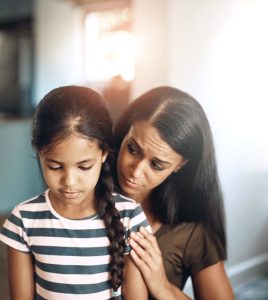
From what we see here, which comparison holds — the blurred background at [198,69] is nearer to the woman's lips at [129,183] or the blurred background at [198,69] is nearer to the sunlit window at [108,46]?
the sunlit window at [108,46]

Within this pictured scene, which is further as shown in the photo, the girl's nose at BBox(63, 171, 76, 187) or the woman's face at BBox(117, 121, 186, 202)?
the woman's face at BBox(117, 121, 186, 202)

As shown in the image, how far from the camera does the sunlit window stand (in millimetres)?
1005

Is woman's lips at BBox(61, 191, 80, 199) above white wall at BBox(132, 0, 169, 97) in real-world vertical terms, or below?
below

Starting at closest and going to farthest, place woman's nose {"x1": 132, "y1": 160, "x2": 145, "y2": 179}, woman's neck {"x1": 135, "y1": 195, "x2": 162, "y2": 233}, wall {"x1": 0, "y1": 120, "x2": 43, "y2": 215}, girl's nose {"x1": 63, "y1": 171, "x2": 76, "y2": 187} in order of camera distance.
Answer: girl's nose {"x1": 63, "y1": 171, "x2": 76, "y2": 187} < woman's nose {"x1": 132, "y1": 160, "x2": 145, "y2": 179} < woman's neck {"x1": 135, "y1": 195, "x2": 162, "y2": 233} < wall {"x1": 0, "y1": 120, "x2": 43, "y2": 215}

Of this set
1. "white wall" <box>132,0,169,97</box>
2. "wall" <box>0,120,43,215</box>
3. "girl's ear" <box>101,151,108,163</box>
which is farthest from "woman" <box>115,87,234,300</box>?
"white wall" <box>132,0,169,97</box>

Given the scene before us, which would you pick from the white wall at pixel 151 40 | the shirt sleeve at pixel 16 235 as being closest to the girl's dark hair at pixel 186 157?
the shirt sleeve at pixel 16 235

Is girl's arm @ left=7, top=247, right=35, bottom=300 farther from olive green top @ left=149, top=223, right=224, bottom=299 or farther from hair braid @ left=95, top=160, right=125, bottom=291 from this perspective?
olive green top @ left=149, top=223, right=224, bottom=299

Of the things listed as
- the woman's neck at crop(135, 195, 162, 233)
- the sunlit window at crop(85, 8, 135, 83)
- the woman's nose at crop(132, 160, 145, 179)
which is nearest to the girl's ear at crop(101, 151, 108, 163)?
the woman's nose at crop(132, 160, 145, 179)

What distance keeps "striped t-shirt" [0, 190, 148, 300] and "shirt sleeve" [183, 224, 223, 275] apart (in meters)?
0.23

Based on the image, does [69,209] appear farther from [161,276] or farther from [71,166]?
[161,276]

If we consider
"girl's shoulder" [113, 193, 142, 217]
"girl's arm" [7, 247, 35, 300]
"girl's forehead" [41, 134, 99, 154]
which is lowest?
"girl's arm" [7, 247, 35, 300]

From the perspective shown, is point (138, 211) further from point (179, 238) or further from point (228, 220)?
point (228, 220)

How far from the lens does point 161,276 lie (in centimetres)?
66

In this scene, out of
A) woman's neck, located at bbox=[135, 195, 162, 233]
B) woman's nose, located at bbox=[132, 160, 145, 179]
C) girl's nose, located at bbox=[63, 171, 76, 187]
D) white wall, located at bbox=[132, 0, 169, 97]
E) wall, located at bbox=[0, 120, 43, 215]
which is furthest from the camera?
white wall, located at bbox=[132, 0, 169, 97]
